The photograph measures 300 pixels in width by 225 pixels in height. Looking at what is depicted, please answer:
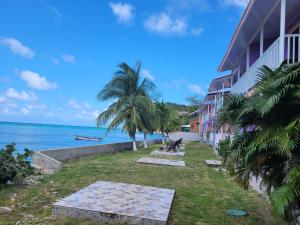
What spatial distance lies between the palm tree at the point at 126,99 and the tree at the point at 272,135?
15.9 m

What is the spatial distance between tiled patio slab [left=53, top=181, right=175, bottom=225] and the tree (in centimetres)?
172

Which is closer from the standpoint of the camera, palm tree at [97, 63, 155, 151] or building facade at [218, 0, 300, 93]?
building facade at [218, 0, 300, 93]

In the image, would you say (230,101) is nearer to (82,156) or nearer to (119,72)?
(82,156)

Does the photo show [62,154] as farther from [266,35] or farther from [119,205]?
[266,35]

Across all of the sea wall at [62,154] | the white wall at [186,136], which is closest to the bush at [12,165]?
the sea wall at [62,154]

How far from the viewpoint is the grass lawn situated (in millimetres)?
5828

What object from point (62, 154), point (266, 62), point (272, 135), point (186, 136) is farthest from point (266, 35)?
point (186, 136)

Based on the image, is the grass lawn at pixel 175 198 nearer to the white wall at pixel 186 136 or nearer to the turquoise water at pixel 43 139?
the turquoise water at pixel 43 139

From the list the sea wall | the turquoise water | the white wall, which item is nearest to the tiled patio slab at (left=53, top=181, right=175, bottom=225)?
the sea wall

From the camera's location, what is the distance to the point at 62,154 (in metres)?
14.3

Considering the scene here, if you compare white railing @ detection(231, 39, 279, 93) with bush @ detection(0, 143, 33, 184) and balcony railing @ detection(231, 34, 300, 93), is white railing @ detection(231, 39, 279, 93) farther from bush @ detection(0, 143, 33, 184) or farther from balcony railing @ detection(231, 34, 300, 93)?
bush @ detection(0, 143, 33, 184)

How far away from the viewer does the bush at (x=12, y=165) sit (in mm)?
7722

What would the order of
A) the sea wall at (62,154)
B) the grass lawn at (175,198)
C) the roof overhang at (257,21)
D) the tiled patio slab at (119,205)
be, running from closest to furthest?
the tiled patio slab at (119,205)
the grass lawn at (175,198)
the roof overhang at (257,21)
the sea wall at (62,154)

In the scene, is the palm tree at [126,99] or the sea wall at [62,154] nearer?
the sea wall at [62,154]
